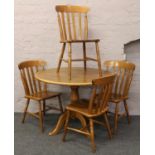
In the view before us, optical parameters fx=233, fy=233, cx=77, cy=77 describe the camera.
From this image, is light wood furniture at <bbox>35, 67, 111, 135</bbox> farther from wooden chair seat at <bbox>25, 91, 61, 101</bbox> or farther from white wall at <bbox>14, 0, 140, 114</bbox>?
white wall at <bbox>14, 0, 140, 114</bbox>

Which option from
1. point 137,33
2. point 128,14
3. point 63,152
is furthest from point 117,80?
point 63,152

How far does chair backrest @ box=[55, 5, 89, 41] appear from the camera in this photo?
294 cm

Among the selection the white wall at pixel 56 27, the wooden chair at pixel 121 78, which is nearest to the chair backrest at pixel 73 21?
the white wall at pixel 56 27

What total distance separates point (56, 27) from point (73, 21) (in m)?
0.36

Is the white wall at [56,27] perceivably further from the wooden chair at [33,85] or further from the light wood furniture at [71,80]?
the light wood furniture at [71,80]

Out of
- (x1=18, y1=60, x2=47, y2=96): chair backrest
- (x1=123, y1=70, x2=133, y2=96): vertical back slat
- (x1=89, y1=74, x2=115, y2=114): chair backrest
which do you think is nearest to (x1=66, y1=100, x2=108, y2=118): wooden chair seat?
(x1=89, y1=74, x2=115, y2=114): chair backrest

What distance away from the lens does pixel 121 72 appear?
3.33 meters

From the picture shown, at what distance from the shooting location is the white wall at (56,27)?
3.31m

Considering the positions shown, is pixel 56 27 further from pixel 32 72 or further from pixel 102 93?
pixel 102 93

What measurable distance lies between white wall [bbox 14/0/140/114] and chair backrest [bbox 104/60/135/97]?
200mm
